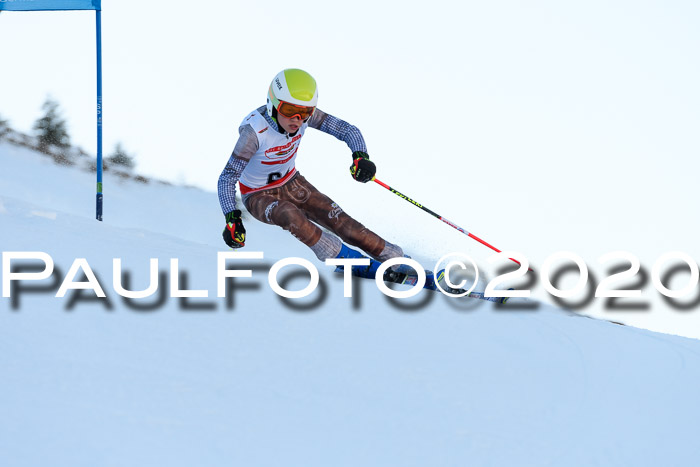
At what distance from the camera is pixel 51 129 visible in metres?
13.6

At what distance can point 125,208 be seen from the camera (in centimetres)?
1124

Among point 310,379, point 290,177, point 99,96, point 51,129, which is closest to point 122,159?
point 51,129

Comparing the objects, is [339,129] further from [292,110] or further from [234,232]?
[234,232]

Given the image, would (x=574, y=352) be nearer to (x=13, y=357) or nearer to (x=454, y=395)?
(x=454, y=395)

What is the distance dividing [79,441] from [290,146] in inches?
123

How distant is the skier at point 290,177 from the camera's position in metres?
5.10

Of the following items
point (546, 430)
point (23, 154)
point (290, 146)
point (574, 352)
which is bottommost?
point (546, 430)

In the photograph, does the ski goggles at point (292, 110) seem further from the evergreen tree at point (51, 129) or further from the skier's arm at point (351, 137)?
the evergreen tree at point (51, 129)


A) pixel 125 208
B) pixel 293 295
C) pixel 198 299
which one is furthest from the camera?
pixel 125 208

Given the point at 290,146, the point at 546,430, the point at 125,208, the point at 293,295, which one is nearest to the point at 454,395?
the point at 546,430

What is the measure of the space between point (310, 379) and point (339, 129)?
8.77 feet

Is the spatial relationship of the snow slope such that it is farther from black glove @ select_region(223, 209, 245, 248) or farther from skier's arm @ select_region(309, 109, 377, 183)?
skier's arm @ select_region(309, 109, 377, 183)

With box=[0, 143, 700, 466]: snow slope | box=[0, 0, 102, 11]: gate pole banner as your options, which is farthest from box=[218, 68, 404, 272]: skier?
box=[0, 0, 102, 11]: gate pole banner

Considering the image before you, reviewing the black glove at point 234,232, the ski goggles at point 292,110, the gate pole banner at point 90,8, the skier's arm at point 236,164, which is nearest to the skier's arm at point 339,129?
the ski goggles at point 292,110
